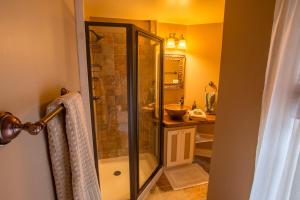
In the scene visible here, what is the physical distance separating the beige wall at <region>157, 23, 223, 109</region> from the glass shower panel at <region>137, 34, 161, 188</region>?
1.93ft

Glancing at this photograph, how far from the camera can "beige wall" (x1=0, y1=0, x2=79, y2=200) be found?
395 mm

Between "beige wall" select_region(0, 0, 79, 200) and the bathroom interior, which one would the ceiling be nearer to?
the bathroom interior

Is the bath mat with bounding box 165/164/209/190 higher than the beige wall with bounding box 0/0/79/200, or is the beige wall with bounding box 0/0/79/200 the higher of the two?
the beige wall with bounding box 0/0/79/200

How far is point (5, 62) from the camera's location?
1.29 ft

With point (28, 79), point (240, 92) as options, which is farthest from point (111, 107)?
point (28, 79)

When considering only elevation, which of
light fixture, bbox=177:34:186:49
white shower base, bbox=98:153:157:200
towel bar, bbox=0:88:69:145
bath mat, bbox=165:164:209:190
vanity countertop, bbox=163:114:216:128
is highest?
light fixture, bbox=177:34:186:49

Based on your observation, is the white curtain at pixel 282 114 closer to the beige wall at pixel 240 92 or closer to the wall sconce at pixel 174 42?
the beige wall at pixel 240 92

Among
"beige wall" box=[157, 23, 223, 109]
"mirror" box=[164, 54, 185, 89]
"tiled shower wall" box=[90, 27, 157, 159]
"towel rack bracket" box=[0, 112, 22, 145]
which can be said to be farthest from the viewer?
"mirror" box=[164, 54, 185, 89]

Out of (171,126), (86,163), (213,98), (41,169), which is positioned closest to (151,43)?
(171,126)

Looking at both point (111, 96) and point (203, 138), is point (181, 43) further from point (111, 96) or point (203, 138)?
point (203, 138)

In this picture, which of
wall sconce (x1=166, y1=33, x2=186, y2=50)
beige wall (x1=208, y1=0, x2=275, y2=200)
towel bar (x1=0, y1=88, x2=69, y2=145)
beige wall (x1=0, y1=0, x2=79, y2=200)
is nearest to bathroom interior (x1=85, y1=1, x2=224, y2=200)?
wall sconce (x1=166, y1=33, x2=186, y2=50)

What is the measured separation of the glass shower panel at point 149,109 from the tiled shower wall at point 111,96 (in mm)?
28

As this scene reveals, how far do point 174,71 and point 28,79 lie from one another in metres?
2.60

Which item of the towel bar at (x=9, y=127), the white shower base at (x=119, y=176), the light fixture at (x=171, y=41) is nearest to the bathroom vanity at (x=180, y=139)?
the white shower base at (x=119, y=176)
